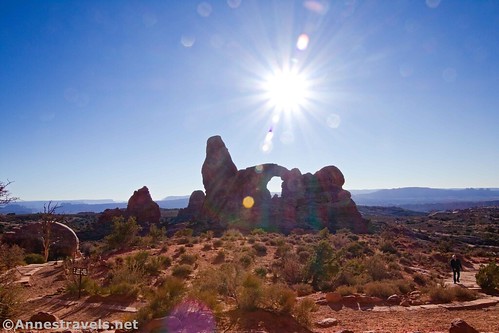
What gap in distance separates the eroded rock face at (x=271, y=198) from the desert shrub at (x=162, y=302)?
34236 millimetres

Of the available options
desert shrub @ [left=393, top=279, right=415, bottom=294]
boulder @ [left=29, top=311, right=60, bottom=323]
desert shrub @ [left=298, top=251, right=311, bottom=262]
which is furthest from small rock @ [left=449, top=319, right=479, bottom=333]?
desert shrub @ [left=298, top=251, right=311, bottom=262]

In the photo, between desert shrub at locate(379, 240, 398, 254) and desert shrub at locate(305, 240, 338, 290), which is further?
desert shrub at locate(379, 240, 398, 254)

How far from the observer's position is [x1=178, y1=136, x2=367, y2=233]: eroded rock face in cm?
4662

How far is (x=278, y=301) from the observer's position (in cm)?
896

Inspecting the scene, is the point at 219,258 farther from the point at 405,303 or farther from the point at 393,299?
the point at 405,303

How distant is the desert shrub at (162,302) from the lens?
806 centimetres

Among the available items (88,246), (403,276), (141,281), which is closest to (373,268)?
(403,276)

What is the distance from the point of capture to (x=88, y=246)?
26609 mm

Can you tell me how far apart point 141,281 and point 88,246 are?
16.5 m

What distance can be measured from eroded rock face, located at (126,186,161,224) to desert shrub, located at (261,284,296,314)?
46.6m

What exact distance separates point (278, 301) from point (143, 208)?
47971 mm

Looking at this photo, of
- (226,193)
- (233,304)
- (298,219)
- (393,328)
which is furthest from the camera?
(226,193)

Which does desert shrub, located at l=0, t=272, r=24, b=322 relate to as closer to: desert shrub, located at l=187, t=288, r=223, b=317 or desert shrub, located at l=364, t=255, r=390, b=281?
desert shrub, located at l=187, t=288, r=223, b=317

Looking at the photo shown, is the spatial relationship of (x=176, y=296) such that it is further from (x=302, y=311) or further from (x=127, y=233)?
(x=127, y=233)
